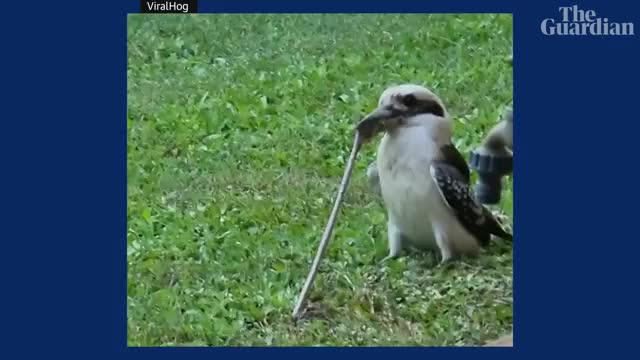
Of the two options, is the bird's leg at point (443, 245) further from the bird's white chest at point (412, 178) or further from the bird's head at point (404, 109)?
the bird's head at point (404, 109)

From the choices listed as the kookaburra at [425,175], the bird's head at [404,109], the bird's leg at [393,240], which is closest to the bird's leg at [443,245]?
the kookaburra at [425,175]

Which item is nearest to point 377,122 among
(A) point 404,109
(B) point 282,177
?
(A) point 404,109

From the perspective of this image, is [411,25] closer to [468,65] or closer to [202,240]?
[468,65]

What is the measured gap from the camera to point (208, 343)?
17.8 ft

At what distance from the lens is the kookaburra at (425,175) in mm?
5414

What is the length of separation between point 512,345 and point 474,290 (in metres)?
0.18

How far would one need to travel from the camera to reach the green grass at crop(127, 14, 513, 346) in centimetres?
542

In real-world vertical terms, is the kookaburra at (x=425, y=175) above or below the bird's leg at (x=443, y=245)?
above

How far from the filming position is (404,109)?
5438mm

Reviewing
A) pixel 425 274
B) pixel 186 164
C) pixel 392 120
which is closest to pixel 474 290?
pixel 425 274

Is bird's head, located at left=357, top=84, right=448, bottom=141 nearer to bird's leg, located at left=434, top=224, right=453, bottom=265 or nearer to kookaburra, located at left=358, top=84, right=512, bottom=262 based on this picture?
kookaburra, located at left=358, top=84, right=512, bottom=262

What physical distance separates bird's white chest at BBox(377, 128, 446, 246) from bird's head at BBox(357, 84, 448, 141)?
0.10 feet

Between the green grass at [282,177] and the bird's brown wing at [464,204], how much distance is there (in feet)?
0.16

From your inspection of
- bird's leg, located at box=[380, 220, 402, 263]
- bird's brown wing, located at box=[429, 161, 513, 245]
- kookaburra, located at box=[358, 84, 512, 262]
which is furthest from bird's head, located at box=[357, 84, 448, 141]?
bird's leg, located at box=[380, 220, 402, 263]
